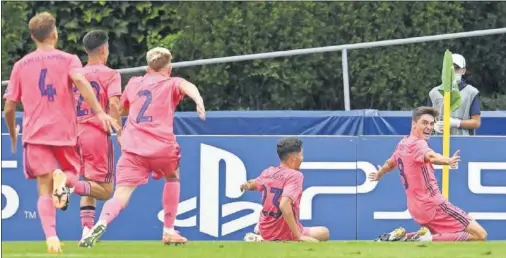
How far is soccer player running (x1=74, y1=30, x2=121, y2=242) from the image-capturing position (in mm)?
14070

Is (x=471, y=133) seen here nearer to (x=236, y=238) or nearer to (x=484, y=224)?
(x=484, y=224)

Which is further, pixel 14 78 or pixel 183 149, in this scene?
pixel 183 149

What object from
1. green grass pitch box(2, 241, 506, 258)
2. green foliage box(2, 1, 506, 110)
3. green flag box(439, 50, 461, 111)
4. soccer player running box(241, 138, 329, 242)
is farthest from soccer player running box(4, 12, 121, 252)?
green foliage box(2, 1, 506, 110)

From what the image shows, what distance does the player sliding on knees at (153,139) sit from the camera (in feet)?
44.2

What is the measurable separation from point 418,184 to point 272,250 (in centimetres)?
273

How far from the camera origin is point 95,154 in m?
14.3

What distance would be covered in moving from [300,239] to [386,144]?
9.66 feet

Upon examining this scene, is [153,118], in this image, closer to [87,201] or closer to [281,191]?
[87,201]

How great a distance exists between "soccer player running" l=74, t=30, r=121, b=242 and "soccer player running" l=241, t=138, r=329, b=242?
129 cm

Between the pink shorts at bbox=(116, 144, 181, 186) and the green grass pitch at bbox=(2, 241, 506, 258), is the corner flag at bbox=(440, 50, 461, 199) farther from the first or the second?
the pink shorts at bbox=(116, 144, 181, 186)

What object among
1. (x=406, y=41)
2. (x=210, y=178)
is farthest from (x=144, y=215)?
(x=406, y=41)

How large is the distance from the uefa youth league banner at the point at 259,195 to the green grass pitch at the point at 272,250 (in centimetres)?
319

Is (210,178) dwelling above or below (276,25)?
below

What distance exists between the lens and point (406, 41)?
1956 cm
